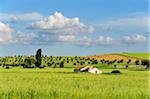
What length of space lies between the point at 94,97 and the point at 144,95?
3.16 m

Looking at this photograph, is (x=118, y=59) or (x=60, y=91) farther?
(x=118, y=59)

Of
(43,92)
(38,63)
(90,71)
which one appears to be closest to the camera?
(43,92)

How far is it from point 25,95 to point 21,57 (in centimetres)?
15703

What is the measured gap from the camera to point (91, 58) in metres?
150

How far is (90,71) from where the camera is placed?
78.3m

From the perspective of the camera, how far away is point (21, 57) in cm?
17550

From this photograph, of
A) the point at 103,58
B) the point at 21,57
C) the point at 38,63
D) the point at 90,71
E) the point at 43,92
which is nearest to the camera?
the point at 43,92

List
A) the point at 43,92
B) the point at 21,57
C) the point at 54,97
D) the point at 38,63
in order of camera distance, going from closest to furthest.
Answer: the point at 54,97 → the point at 43,92 → the point at 38,63 → the point at 21,57

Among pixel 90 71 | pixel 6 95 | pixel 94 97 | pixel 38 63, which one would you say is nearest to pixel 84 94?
pixel 94 97

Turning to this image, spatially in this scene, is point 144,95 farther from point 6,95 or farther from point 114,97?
point 6,95

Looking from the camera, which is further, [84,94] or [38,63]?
[38,63]

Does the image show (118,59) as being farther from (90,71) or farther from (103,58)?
(90,71)

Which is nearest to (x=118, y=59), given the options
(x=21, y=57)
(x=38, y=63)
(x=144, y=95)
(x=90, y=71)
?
(x=38, y=63)

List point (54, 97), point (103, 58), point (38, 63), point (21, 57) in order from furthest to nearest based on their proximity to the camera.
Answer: point (21, 57), point (103, 58), point (38, 63), point (54, 97)
